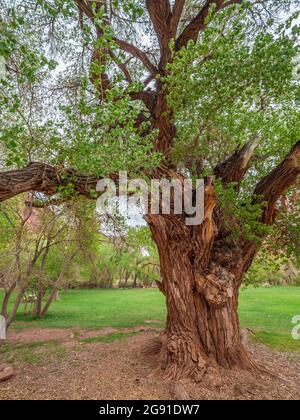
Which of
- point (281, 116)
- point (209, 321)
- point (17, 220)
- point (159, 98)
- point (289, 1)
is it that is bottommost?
point (209, 321)

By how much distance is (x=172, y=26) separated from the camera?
497 centimetres

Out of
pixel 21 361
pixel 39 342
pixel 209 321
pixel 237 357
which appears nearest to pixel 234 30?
pixel 209 321

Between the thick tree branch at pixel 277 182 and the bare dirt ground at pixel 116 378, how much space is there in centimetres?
290

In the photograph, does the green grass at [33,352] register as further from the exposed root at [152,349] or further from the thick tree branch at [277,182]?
the thick tree branch at [277,182]

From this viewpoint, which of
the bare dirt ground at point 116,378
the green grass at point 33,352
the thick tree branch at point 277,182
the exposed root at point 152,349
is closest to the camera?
the bare dirt ground at point 116,378

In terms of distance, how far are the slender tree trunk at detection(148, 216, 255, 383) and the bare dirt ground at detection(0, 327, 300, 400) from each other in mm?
318

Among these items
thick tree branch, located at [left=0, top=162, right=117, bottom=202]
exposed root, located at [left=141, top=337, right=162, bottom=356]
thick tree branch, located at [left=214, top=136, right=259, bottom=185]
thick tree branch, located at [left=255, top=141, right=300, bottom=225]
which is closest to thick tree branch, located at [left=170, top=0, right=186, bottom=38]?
thick tree branch, located at [left=214, top=136, right=259, bottom=185]

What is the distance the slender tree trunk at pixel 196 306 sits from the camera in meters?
4.76

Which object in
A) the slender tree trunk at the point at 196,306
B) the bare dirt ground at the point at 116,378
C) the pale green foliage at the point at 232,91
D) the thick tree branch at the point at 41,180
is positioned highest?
the pale green foliage at the point at 232,91

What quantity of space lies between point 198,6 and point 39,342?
33.6 ft

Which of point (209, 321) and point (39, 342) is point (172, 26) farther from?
point (39, 342)

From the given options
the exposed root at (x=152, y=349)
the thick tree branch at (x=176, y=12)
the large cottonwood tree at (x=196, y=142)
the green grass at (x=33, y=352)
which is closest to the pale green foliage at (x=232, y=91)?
the large cottonwood tree at (x=196, y=142)

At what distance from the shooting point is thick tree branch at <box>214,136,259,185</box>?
479 cm

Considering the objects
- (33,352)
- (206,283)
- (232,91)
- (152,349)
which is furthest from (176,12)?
(33,352)
